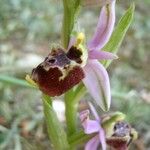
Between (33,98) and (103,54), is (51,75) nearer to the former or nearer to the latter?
(103,54)

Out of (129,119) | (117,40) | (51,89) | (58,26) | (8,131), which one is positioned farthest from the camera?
(58,26)

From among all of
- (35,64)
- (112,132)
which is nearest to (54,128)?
(112,132)

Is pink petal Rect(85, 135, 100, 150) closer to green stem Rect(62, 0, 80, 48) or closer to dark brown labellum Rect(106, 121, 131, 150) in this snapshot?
dark brown labellum Rect(106, 121, 131, 150)

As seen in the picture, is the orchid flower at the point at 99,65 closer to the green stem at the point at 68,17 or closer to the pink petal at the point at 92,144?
the green stem at the point at 68,17

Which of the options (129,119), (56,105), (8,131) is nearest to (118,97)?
(129,119)

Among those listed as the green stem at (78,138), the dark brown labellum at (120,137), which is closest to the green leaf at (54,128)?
the green stem at (78,138)
